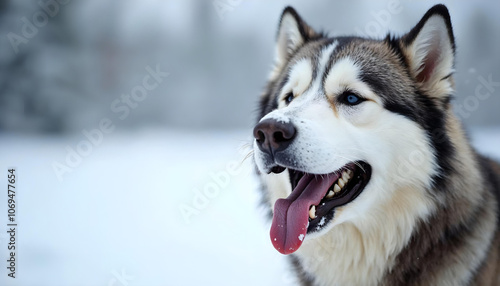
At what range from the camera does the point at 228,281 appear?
12.1 ft

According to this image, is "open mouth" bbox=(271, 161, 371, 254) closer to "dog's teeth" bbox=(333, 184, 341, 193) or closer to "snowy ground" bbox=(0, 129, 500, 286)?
Result: "dog's teeth" bbox=(333, 184, 341, 193)

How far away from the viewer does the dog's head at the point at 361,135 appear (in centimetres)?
213

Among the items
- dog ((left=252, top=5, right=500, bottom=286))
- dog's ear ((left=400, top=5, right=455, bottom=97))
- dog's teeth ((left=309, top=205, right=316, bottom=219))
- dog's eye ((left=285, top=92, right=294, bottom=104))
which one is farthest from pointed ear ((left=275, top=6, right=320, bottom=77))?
dog's teeth ((left=309, top=205, right=316, bottom=219))

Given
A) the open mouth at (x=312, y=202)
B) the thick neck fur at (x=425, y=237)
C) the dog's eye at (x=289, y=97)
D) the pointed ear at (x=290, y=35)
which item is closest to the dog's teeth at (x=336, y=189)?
the open mouth at (x=312, y=202)

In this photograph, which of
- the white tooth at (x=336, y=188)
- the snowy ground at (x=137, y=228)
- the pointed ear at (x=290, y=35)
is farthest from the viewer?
the snowy ground at (x=137, y=228)

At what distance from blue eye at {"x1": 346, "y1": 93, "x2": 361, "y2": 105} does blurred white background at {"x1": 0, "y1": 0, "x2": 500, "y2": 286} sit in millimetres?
666

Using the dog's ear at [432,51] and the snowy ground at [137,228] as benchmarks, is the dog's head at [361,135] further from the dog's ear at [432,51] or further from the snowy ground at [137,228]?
the snowy ground at [137,228]

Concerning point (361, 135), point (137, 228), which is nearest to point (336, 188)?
point (361, 135)

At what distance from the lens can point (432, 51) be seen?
2426 millimetres

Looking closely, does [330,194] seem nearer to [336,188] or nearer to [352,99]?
[336,188]

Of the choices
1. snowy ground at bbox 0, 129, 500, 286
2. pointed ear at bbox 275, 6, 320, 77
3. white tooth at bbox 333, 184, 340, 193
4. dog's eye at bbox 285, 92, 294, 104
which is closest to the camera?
white tooth at bbox 333, 184, 340, 193

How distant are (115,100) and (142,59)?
2523mm

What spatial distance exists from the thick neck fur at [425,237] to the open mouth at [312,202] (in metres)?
0.10

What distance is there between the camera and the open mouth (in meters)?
2.20
